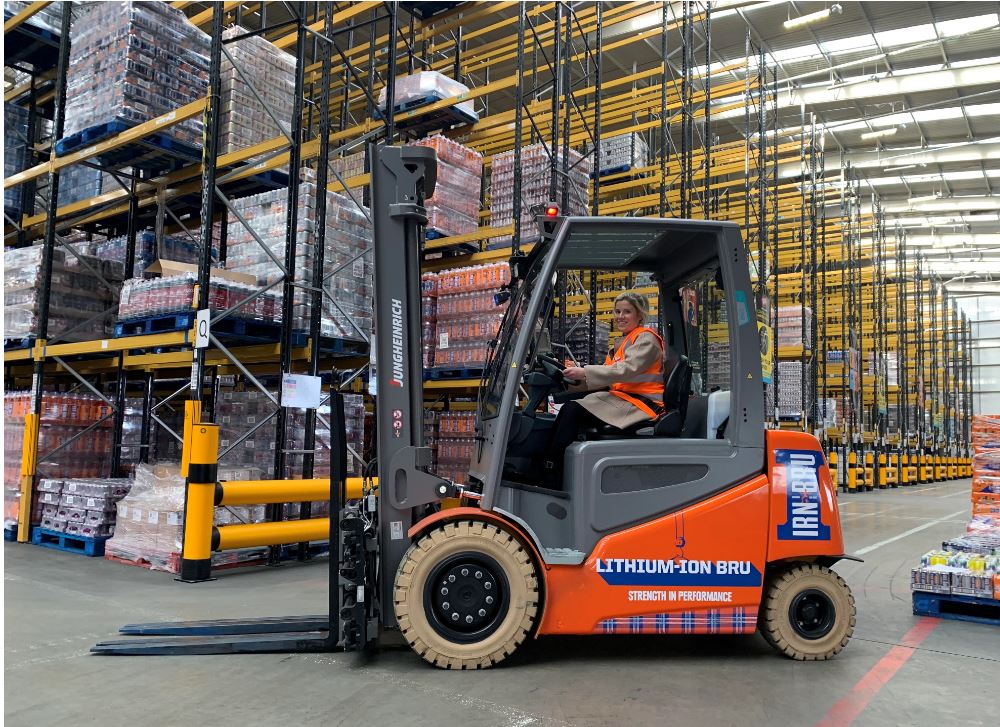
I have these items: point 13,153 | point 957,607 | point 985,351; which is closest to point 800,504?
point 957,607

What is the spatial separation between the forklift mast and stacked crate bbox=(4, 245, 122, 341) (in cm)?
601

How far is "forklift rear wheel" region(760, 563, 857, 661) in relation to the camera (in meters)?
3.73

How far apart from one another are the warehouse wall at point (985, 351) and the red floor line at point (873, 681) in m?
41.3

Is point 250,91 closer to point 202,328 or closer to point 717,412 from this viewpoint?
point 202,328

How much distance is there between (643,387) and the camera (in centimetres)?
385

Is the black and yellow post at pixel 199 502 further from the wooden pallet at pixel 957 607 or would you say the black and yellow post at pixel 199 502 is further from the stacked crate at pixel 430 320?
the wooden pallet at pixel 957 607

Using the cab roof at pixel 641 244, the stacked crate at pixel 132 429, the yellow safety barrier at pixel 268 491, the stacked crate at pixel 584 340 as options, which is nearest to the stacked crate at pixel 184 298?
the yellow safety barrier at pixel 268 491

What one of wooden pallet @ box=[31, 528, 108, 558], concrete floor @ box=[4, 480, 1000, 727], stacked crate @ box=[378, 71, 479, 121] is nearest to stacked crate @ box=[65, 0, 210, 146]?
stacked crate @ box=[378, 71, 479, 121]

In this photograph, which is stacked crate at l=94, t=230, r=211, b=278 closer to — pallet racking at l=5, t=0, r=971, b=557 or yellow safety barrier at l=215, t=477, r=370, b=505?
pallet racking at l=5, t=0, r=971, b=557

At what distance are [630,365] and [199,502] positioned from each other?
349 centimetres

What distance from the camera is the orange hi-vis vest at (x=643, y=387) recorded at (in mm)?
3783

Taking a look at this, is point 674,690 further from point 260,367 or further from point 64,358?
point 64,358

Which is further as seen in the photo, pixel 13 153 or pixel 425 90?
pixel 13 153

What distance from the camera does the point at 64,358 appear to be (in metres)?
9.02
